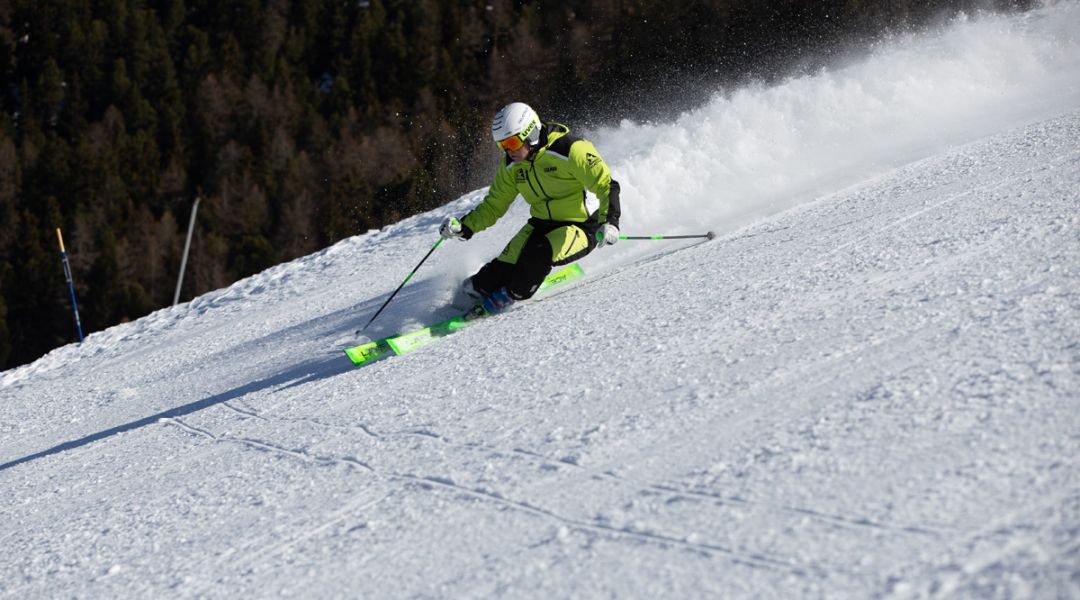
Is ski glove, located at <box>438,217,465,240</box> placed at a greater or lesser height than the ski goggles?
lesser

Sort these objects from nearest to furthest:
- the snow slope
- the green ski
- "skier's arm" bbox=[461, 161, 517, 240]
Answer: the snow slope
the green ski
"skier's arm" bbox=[461, 161, 517, 240]

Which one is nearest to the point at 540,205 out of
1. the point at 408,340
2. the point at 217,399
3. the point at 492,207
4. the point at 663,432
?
the point at 492,207

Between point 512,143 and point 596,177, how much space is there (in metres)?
0.61

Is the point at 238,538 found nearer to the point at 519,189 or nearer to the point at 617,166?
the point at 519,189

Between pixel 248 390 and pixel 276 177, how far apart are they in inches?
1524

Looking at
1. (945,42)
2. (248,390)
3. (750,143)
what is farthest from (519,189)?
(945,42)

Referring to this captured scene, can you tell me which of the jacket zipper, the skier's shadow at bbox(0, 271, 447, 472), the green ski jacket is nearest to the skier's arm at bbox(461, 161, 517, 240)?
the green ski jacket

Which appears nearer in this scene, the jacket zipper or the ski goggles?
the ski goggles

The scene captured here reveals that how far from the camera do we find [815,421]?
373cm

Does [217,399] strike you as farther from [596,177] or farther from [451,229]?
[596,177]

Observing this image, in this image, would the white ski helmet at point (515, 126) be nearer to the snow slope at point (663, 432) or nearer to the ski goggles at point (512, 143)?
the ski goggles at point (512, 143)

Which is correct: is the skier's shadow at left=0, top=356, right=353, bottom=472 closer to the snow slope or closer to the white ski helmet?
the snow slope

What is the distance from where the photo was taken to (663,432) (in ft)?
13.2

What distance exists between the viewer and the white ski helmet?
6.56 metres
